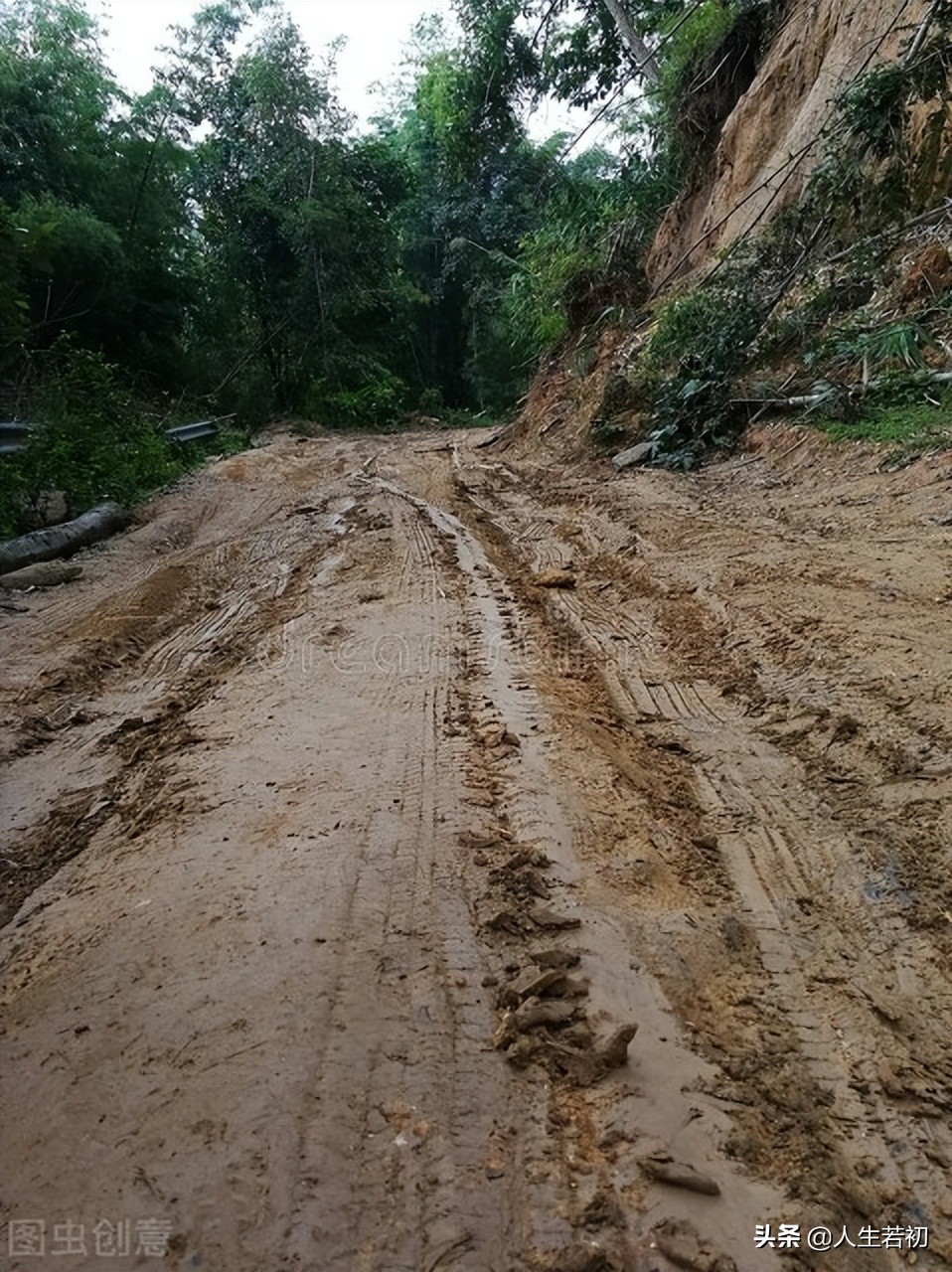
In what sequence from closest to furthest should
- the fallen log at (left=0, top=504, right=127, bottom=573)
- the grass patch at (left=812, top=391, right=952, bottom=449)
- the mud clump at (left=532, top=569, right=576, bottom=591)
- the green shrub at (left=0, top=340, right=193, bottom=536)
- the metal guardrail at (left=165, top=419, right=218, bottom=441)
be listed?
the mud clump at (left=532, top=569, right=576, bottom=591), the grass patch at (left=812, top=391, right=952, bottom=449), the fallen log at (left=0, top=504, right=127, bottom=573), the green shrub at (left=0, top=340, right=193, bottom=536), the metal guardrail at (left=165, top=419, right=218, bottom=441)

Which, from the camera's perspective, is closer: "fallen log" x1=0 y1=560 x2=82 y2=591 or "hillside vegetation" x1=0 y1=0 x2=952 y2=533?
"fallen log" x1=0 y1=560 x2=82 y2=591

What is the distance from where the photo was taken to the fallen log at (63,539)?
464 cm

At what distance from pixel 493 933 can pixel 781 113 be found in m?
10.6

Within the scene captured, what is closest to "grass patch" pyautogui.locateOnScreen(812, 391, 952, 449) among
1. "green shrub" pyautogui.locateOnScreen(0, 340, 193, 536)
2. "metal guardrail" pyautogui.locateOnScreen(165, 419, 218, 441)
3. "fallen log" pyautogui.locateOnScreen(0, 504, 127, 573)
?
"fallen log" pyautogui.locateOnScreen(0, 504, 127, 573)

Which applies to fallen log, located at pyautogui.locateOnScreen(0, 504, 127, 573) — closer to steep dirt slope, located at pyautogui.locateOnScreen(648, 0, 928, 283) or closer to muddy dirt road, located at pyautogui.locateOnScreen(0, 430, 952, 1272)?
muddy dirt road, located at pyautogui.locateOnScreen(0, 430, 952, 1272)

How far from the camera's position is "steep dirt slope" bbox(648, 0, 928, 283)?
7707 mm

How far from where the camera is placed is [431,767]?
2.12m

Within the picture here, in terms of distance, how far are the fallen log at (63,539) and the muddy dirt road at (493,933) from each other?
5.19ft

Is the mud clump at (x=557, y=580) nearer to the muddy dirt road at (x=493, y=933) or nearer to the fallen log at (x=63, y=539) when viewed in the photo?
the muddy dirt road at (x=493, y=933)

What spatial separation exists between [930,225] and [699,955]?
665cm

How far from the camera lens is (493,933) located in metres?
1.49

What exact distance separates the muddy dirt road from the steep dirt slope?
6.36 m

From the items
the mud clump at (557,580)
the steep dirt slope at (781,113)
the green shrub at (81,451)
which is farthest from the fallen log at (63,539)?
the steep dirt slope at (781,113)

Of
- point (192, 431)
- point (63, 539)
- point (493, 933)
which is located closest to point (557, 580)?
point (493, 933)
